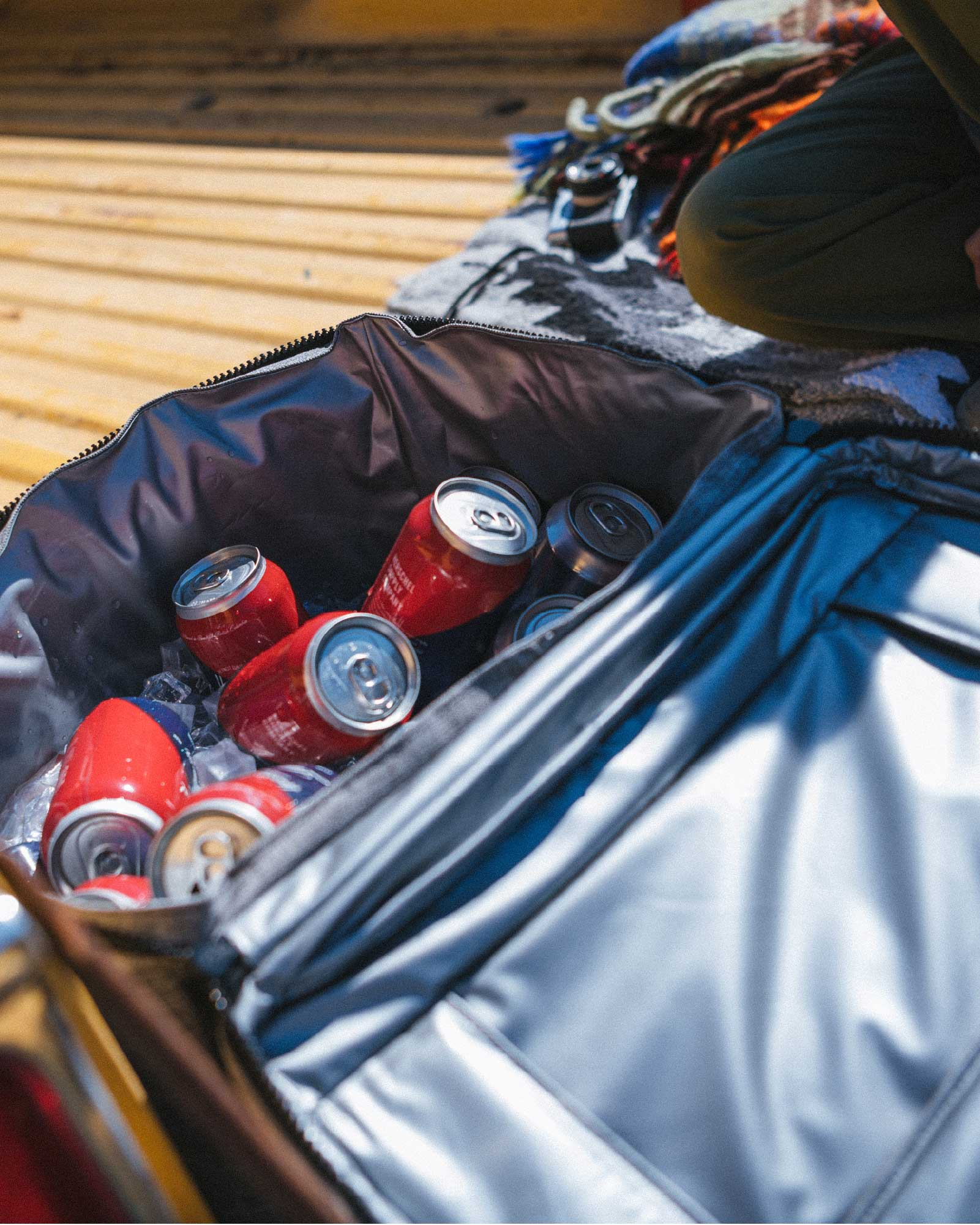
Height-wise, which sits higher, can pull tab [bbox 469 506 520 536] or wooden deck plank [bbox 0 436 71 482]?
can pull tab [bbox 469 506 520 536]

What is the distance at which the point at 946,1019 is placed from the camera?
2.06 ft

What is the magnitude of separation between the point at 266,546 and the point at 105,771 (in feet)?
1.22

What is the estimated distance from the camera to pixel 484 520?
0.97 meters

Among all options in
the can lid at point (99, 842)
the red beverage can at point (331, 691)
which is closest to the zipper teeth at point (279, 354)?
the red beverage can at point (331, 691)

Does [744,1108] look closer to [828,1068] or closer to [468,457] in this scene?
[828,1068]

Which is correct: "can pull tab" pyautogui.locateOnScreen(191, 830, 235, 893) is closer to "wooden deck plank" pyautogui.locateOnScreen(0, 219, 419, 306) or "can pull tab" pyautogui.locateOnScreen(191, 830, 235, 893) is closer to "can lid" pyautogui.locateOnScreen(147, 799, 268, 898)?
"can lid" pyautogui.locateOnScreen(147, 799, 268, 898)

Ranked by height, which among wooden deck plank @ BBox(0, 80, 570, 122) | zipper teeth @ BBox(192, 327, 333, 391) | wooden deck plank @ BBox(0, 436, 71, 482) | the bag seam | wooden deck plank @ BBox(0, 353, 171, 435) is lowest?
wooden deck plank @ BBox(0, 436, 71, 482)

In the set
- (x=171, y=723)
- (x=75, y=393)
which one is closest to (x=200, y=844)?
(x=171, y=723)

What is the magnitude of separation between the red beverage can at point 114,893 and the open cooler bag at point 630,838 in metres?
0.12

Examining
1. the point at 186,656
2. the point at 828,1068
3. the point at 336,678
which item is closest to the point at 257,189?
the point at 186,656

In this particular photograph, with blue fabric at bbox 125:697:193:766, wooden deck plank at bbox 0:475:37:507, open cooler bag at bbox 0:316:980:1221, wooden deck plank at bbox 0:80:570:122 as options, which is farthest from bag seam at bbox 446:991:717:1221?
wooden deck plank at bbox 0:80:570:122

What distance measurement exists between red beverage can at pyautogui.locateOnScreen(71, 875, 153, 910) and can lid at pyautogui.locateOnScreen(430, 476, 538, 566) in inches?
15.8

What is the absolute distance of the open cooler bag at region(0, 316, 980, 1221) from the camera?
590 millimetres

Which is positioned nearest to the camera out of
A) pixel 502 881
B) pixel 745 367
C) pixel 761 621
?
pixel 502 881
